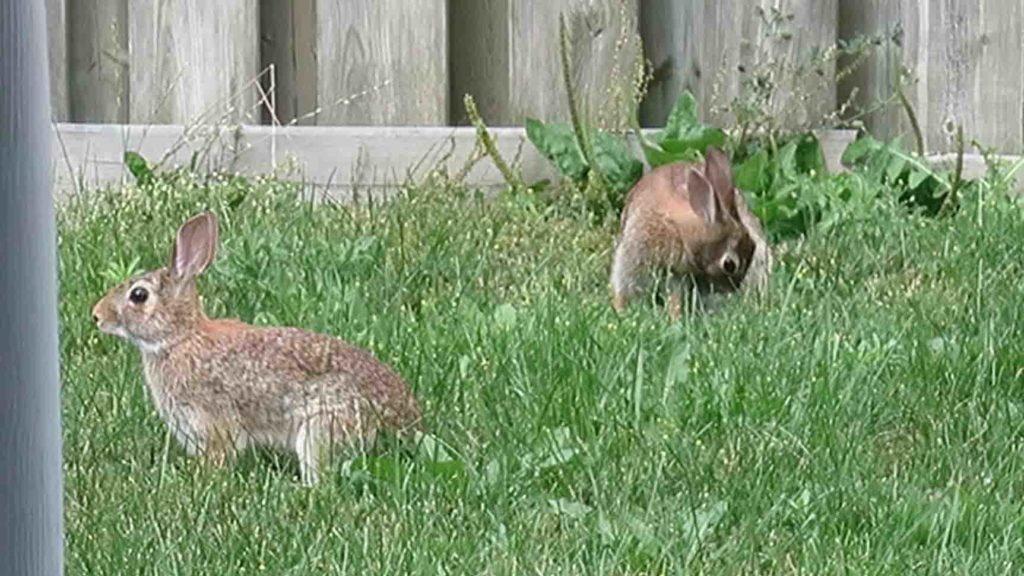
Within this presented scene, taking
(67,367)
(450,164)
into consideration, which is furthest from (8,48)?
(450,164)

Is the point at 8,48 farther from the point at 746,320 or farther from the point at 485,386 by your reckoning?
the point at 746,320

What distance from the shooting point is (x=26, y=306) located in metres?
1.89

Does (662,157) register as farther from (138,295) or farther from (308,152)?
(138,295)

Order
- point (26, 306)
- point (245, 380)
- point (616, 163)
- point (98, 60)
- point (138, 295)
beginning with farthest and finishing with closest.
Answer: point (98, 60)
point (616, 163)
point (138, 295)
point (245, 380)
point (26, 306)

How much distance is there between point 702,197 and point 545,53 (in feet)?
3.69

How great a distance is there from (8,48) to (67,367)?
260cm

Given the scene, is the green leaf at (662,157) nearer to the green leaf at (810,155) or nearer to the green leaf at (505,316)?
the green leaf at (810,155)

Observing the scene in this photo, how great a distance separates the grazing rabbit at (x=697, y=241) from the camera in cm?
538

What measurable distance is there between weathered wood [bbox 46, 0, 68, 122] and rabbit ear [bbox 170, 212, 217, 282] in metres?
2.40

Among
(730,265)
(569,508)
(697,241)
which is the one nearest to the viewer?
(569,508)

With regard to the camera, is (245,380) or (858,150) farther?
(858,150)

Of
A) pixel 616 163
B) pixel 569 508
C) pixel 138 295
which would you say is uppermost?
pixel 616 163

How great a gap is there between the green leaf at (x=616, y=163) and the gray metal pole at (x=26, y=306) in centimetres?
433

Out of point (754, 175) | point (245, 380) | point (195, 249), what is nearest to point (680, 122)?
point (754, 175)
